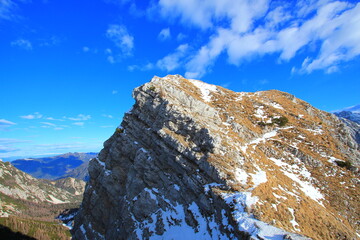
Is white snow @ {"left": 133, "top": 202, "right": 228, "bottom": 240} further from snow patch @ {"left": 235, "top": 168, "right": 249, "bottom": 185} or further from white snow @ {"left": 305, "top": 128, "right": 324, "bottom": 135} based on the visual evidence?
white snow @ {"left": 305, "top": 128, "right": 324, "bottom": 135}

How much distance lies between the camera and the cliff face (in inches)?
877

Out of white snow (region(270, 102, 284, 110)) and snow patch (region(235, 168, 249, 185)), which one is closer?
snow patch (region(235, 168, 249, 185))

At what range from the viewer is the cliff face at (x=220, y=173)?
73.1 feet

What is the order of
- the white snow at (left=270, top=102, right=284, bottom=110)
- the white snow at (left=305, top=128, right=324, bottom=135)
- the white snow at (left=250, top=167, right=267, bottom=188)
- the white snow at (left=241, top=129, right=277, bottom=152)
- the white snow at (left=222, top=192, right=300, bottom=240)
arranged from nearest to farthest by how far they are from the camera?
the white snow at (left=222, top=192, right=300, bottom=240), the white snow at (left=250, top=167, right=267, bottom=188), the white snow at (left=241, top=129, right=277, bottom=152), the white snow at (left=305, top=128, right=324, bottom=135), the white snow at (left=270, top=102, right=284, bottom=110)

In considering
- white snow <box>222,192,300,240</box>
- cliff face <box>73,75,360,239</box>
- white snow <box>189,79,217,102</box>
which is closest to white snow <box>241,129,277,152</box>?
cliff face <box>73,75,360,239</box>

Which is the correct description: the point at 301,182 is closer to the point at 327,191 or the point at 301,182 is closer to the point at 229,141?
the point at 327,191

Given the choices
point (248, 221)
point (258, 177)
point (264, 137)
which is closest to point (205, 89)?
point (264, 137)

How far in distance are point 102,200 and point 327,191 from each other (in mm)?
45651

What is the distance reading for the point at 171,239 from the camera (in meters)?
28.4

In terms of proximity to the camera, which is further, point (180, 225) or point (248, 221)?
point (180, 225)

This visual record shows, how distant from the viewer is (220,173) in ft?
89.1

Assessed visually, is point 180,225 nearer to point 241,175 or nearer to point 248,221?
point 241,175

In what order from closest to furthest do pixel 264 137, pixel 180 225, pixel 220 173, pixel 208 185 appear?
pixel 220 173, pixel 208 185, pixel 180 225, pixel 264 137

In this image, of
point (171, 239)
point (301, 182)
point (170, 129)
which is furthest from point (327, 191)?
point (170, 129)
